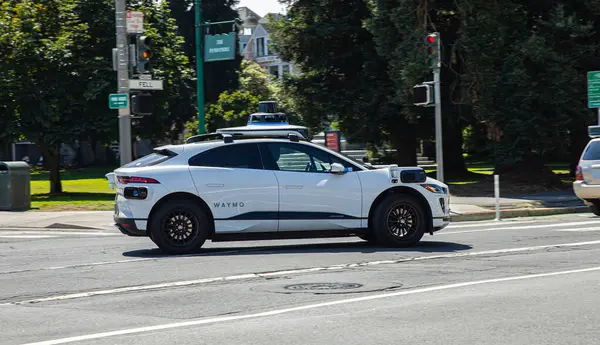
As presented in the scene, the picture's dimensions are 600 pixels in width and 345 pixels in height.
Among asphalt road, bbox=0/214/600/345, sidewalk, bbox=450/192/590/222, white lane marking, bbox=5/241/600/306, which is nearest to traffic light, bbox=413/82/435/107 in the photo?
sidewalk, bbox=450/192/590/222

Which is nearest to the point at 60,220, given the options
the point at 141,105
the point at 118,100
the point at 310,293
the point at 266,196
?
the point at 118,100

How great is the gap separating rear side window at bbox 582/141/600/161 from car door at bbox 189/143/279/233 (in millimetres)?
8943

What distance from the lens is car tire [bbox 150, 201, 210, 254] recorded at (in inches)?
516

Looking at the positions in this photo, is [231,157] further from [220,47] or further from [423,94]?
[220,47]

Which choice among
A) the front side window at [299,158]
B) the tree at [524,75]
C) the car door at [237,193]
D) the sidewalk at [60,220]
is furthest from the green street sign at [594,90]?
the car door at [237,193]

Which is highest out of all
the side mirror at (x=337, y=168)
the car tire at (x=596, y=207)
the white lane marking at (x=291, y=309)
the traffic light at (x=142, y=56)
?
the traffic light at (x=142, y=56)

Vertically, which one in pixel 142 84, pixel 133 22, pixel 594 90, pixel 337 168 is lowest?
pixel 337 168

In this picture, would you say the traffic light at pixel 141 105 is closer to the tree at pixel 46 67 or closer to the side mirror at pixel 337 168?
the side mirror at pixel 337 168

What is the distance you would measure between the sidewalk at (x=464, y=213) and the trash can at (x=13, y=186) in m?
0.83

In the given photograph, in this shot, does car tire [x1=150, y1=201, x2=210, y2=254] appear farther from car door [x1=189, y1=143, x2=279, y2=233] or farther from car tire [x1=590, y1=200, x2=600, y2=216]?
car tire [x1=590, y1=200, x2=600, y2=216]

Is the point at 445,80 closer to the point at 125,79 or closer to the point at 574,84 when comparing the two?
the point at 574,84

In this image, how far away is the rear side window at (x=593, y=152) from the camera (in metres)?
19.8

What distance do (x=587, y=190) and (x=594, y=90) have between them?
7227 mm

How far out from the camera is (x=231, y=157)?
44.5 feet
